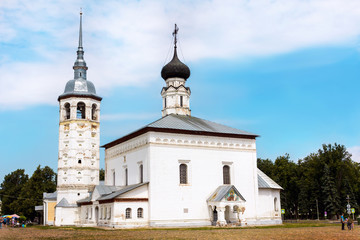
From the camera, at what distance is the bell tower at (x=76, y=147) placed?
38.5 metres

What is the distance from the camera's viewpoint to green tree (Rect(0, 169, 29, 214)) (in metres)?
57.3

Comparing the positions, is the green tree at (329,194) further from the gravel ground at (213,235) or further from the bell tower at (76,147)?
the bell tower at (76,147)

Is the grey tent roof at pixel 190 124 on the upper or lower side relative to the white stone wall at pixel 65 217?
upper

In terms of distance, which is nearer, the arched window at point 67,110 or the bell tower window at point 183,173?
the bell tower window at point 183,173

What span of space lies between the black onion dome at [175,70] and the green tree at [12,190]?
29961 millimetres

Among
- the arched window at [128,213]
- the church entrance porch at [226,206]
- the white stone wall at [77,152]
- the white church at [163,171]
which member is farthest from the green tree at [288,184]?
the arched window at [128,213]

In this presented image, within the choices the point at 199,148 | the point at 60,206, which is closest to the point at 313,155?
A: the point at 199,148

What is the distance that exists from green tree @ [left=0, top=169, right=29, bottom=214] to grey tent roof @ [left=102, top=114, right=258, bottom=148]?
28096 mm

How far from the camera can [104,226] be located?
31.5 m

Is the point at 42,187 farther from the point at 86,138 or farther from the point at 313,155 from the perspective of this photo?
the point at 313,155

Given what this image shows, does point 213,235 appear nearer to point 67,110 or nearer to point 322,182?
point 67,110

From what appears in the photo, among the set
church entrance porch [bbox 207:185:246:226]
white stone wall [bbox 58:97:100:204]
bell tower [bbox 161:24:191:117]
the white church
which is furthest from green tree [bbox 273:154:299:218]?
white stone wall [bbox 58:97:100:204]

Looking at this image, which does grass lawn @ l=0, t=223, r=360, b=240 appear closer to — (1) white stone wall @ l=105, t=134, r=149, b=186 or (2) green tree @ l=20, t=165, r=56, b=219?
(1) white stone wall @ l=105, t=134, r=149, b=186

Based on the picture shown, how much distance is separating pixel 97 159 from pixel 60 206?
5616 mm
